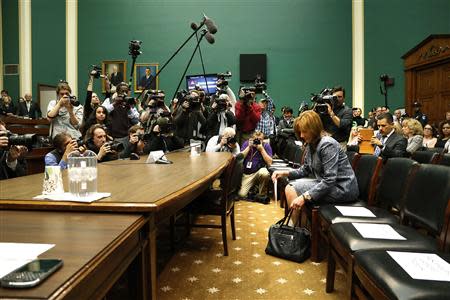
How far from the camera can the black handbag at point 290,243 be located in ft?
8.85

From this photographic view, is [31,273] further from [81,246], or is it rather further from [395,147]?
[395,147]

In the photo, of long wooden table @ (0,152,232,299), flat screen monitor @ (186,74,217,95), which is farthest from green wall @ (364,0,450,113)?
long wooden table @ (0,152,232,299)

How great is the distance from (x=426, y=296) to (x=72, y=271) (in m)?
0.98

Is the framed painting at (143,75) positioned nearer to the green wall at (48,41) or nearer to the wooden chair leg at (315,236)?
the green wall at (48,41)

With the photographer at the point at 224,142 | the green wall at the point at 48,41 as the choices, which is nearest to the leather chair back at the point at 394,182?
the photographer at the point at 224,142

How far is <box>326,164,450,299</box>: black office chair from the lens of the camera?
166 cm

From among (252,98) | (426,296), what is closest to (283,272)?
(426,296)

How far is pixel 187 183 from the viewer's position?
1.82 meters

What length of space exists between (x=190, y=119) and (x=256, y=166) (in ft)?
3.84

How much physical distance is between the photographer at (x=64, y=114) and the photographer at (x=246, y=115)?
2099 millimetres

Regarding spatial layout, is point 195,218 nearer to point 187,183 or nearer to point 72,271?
point 187,183

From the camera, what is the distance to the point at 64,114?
439cm

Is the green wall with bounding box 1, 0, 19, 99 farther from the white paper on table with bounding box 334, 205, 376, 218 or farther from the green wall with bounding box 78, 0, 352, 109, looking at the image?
the white paper on table with bounding box 334, 205, 376, 218

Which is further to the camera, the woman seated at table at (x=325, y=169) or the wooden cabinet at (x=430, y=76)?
the wooden cabinet at (x=430, y=76)
